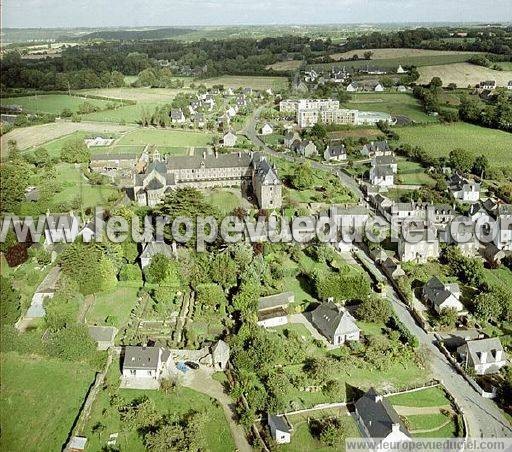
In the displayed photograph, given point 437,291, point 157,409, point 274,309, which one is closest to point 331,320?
point 274,309

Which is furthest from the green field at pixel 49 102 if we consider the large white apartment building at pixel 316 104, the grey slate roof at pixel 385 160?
the grey slate roof at pixel 385 160

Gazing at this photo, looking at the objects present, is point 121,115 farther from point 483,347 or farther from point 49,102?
point 483,347

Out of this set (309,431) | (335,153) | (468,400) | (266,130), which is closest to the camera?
(309,431)

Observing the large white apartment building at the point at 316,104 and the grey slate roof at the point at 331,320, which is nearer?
the grey slate roof at the point at 331,320

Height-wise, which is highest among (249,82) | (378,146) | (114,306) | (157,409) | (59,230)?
(249,82)

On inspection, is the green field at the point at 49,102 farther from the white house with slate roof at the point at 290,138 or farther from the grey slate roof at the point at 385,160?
the grey slate roof at the point at 385,160

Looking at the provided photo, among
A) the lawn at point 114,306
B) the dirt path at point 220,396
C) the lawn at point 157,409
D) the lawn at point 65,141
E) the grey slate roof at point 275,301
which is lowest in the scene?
the dirt path at point 220,396

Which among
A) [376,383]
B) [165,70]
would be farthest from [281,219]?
[165,70]
